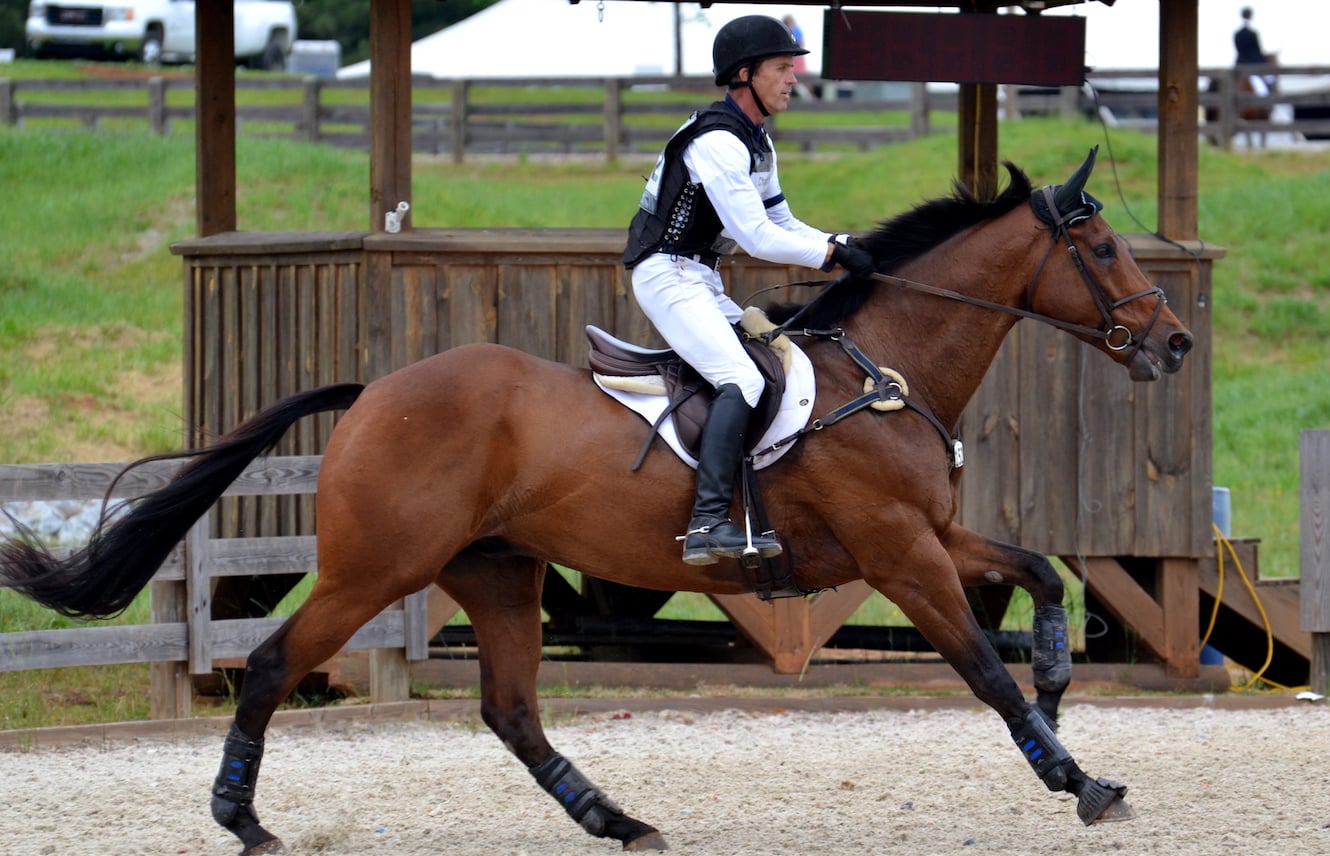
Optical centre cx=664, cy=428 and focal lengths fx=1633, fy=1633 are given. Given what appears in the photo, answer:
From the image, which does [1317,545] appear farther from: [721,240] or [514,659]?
[514,659]

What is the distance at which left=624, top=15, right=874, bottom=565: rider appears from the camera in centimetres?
548

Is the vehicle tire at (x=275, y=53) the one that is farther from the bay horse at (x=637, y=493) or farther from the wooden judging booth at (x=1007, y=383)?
the bay horse at (x=637, y=493)

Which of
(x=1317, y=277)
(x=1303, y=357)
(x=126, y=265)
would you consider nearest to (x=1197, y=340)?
(x=1303, y=357)

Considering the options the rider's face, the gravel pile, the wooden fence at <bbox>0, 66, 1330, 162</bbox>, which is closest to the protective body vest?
the rider's face

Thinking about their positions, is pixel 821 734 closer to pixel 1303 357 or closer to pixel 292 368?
pixel 292 368

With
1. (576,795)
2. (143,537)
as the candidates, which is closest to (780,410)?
(576,795)

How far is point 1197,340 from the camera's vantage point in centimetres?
848

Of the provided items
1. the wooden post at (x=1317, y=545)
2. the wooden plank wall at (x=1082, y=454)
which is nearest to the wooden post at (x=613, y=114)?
the wooden plank wall at (x=1082, y=454)

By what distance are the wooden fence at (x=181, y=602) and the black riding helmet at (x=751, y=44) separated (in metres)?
3.31

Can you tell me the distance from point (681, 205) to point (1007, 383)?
3457mm

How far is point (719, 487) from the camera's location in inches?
215

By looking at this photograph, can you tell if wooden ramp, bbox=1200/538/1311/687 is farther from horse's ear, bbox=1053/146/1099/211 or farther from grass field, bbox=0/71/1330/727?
horse's ear, bbox=1053/146/1099/211

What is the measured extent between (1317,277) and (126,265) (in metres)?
13.2

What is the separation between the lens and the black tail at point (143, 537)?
5.88 metres
